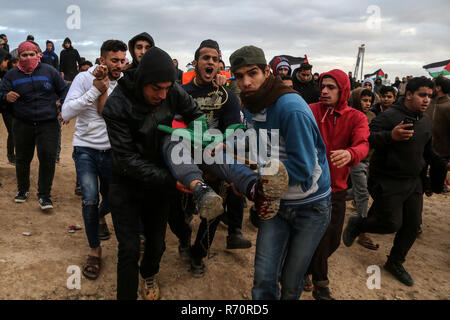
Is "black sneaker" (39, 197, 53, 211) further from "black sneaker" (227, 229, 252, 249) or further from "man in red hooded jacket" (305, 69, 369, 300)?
"man in red hooded jacket" (305, 69, 369, 300)

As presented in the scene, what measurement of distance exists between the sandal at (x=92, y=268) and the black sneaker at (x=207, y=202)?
203cm

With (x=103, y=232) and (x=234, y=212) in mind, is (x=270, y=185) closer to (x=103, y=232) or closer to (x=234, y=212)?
(x=234, y=212)

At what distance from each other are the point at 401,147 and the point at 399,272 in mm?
1580

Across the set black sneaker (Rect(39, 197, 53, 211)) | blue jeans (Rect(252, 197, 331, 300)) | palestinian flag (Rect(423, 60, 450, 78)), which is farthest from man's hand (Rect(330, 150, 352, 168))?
palestinian flag (Rect(423, 60, 450, 78))

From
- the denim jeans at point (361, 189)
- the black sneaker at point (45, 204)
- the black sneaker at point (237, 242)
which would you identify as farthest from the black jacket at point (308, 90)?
the black sneaker at point (45, 204)

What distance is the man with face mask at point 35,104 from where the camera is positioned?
4.88 metres

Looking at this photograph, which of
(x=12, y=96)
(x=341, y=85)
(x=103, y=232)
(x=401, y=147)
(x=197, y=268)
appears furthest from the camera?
(x=12, y=96)

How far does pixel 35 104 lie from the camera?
16.1 ft

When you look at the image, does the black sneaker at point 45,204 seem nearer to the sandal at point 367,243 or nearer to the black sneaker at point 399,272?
the sandal at point 367,243

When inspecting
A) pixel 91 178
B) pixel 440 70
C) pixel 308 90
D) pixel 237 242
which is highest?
pixel 440 70

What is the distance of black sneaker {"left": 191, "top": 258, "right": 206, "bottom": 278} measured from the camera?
3740 millimetres

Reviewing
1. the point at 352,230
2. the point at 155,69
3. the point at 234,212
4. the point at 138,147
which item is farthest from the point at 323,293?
the point at 155,69

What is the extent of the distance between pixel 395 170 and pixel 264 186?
258 cm
